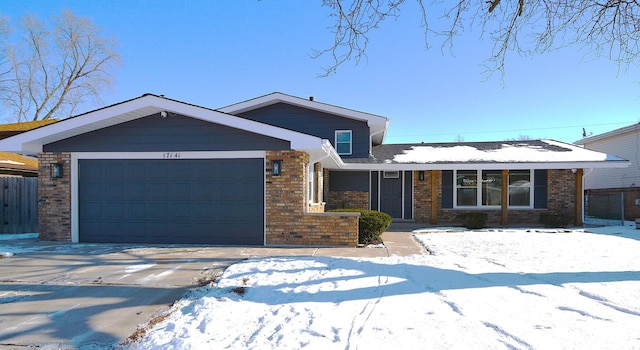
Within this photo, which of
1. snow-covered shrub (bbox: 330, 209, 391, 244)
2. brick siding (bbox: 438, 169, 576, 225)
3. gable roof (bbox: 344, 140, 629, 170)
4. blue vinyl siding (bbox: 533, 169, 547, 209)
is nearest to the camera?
snow-covered shrub (bbox: 330, 209, 391, 244)

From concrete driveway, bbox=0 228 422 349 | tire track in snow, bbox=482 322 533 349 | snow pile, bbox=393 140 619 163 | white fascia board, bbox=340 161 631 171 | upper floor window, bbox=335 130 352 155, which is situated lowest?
concrete driveway, bbox=0 228 422 349

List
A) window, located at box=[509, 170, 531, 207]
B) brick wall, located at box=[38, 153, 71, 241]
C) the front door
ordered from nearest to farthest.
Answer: brick wall, located at box=[38, 153, 71, 241] < window, located at box=[509, 170, 531, 207] < the front door

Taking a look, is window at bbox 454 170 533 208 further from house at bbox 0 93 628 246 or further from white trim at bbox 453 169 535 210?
house at bbox 0 93 628 246

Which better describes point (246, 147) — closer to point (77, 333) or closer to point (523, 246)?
point (77, 333)

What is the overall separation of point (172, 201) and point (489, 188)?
11.2 meters

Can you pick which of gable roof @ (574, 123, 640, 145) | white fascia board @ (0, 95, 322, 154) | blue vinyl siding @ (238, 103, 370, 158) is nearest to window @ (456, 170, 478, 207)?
blue vinyl siding @ (238, 103, 370, 158)

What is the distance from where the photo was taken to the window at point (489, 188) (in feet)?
45.9

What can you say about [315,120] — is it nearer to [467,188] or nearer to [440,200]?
[440,200]

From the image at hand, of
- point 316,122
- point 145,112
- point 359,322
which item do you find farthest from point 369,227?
point 316,122

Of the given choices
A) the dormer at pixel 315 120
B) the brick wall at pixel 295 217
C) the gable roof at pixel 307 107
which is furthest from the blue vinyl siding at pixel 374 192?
the brick wall at pixel 295 217

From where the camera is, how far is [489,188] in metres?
14.1

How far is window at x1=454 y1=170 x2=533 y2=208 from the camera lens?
13977 millimetres

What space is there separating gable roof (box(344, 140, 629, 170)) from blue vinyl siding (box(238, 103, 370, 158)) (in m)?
1.01

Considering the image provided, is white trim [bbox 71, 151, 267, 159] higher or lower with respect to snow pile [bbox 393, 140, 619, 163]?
lower
